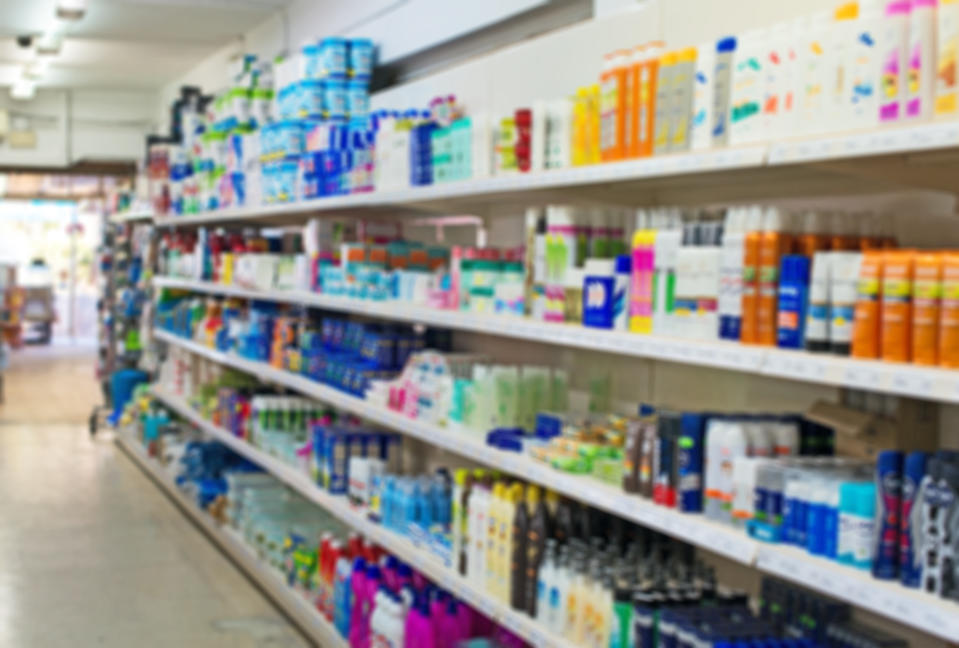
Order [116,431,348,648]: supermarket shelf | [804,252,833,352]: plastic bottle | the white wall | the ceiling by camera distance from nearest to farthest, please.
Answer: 1. [804,252,833,352]: plastic bottle
2. [116,431,348,648]: supermarket shelf
3. the ceiling
4. the white wall

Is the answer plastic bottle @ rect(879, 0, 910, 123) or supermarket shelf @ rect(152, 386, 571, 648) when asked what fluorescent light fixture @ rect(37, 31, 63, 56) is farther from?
plastic bottle @ rect(879, 0, 910, 123)

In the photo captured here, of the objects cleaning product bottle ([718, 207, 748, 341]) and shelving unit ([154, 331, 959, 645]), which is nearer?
shelving unit ([154, 331, 959, 645])

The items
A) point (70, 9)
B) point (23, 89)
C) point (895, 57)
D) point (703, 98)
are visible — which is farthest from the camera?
point (23, 89)

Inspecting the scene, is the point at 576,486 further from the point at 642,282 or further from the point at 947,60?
the point at 947,60

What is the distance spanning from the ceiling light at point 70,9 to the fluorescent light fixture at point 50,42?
1520 millimetres

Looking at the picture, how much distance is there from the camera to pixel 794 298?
2.40 metres

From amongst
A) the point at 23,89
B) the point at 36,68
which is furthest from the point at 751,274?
the point at 23,89

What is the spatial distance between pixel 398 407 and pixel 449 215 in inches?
43.3

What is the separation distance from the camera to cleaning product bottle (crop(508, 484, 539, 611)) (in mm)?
3436

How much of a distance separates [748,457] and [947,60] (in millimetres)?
965

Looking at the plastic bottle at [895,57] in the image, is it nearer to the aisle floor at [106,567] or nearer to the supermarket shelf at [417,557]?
the supermarket shelf at [417,557]

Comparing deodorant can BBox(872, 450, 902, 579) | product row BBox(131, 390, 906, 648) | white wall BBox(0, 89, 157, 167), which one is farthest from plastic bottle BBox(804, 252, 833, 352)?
white wall BBox(0, 89, 157, 167)

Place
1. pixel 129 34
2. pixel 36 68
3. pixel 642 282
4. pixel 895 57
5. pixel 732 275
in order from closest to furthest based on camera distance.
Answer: pixel 895 57, pixel 732 275, pixel 642 282, pixel 129 34, pixel 36 68

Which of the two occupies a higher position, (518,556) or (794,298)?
(794,298)
